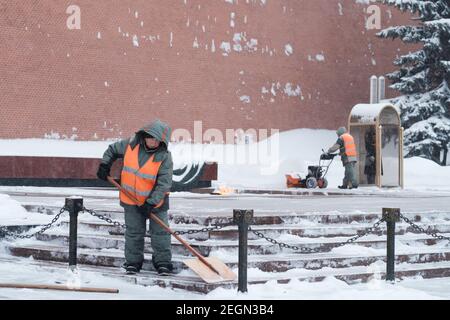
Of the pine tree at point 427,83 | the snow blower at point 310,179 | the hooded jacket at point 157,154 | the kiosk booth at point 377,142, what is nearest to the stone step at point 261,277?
the hooded jacket at point 157,154

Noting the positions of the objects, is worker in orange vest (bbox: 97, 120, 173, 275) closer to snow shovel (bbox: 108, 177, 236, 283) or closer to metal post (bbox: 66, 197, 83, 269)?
snow shovel (bbox: 108, 177, 236, 283)

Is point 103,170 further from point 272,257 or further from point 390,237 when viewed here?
point 390,237

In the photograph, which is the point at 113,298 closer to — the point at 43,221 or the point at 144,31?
the point at 43,221

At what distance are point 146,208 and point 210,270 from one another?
90 centimetres

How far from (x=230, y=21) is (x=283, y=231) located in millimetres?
21401

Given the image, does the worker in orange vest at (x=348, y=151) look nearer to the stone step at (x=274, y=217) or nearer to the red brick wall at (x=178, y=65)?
the stone step at (x=274, y=217)

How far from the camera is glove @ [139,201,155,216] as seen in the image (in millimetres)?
9398

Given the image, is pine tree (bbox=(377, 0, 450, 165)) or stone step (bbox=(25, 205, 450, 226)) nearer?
stone step (bbox=(25, 205, 450, 226))

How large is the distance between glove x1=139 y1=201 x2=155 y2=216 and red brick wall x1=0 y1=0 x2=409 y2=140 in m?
16.8

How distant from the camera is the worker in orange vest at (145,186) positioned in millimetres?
A: 9438

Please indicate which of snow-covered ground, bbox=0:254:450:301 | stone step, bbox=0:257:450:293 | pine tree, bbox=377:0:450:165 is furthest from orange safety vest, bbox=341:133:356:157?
pine tree, bbox=377:0:450:165

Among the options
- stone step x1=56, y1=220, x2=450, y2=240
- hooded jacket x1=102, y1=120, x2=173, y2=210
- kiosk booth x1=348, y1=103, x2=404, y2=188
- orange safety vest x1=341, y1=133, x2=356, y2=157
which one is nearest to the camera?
hooded jacket x1=102, y1=120, x2=173, y2=210

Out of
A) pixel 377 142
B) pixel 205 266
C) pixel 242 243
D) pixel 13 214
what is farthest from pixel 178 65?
pixel 242 243

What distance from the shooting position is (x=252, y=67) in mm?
32469
